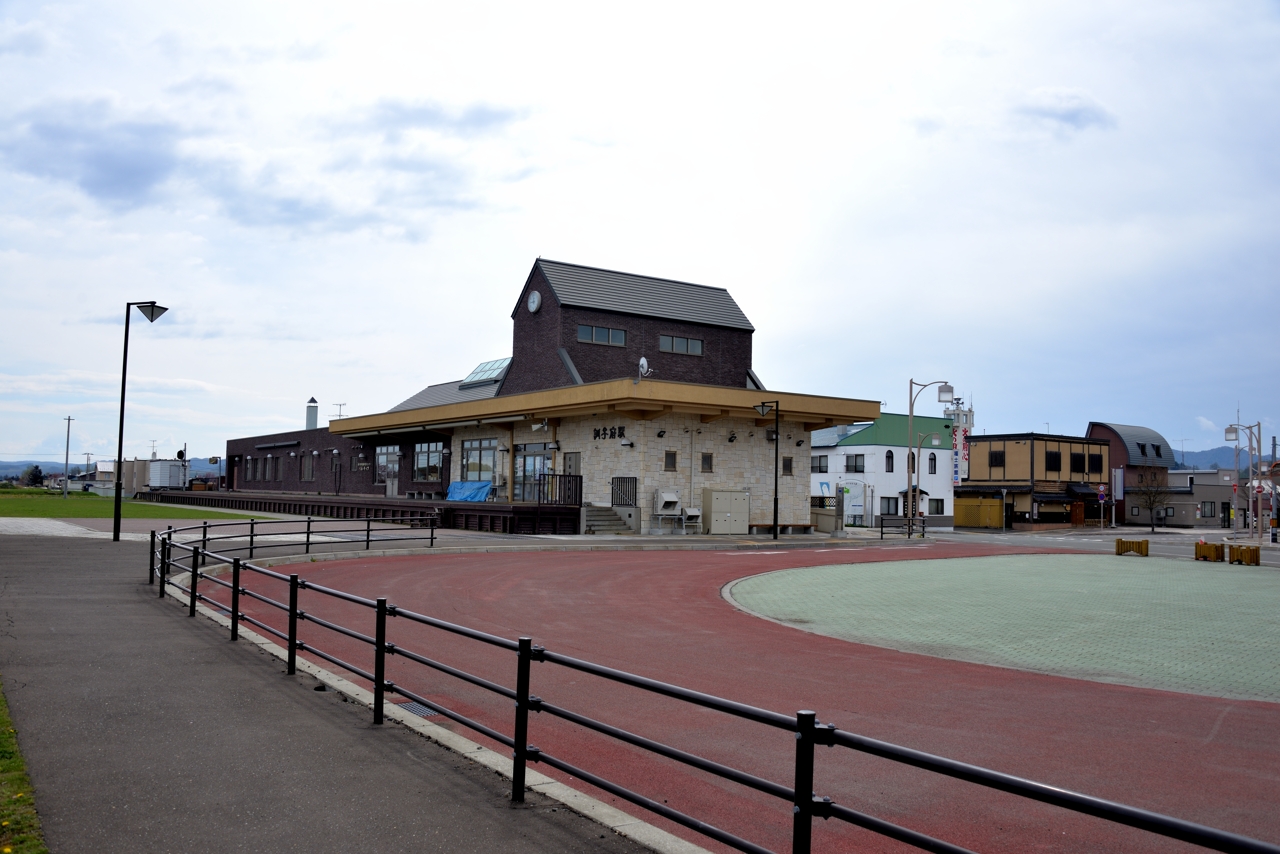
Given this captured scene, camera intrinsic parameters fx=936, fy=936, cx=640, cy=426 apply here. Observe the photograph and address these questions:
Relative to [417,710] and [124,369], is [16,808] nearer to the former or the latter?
[417,710]

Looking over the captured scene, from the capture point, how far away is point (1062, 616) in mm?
15750

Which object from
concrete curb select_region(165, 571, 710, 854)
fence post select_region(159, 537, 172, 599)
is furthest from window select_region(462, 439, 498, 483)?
concrete curb select_region(165, 571, 710, 854)

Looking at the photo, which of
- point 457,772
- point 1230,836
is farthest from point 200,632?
point 1230,836

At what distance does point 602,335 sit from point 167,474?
58521 millimetres

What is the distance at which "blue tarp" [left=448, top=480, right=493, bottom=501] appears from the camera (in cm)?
4750

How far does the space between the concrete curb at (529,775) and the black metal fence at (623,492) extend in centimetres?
2890

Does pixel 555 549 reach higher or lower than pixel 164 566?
lower

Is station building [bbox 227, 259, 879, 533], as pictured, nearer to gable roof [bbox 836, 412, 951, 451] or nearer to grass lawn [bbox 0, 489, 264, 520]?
grass lawn [bbox 0, 489, 264, 520]

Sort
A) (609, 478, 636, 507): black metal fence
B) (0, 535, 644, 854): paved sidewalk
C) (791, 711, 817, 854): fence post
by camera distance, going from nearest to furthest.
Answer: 1. (791, 711, 817, 854): fence post
2. (0, 535, 644, 854): paved sidewalk
3. (609, 478, 636, 507): black metal fence

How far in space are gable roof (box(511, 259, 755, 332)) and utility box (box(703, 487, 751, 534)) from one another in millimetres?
12273

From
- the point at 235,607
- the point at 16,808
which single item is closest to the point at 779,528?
the point at 235,607

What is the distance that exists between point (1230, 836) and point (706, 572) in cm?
2022

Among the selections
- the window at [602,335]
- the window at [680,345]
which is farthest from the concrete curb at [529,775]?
the window at [680,345]

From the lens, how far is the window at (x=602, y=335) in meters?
46.5
